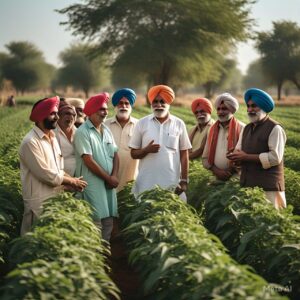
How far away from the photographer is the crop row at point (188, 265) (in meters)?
2.82

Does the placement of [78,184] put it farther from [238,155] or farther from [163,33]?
[163,33]

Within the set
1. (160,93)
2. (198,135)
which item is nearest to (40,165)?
(160,93)

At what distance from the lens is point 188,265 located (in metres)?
3.18

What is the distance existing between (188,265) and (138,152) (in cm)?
252

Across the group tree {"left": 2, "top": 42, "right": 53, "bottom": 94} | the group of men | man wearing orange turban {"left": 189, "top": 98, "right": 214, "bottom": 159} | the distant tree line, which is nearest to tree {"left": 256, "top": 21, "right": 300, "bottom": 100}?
the distant tree line

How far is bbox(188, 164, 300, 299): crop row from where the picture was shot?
3781 mm

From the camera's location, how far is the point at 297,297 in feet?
12.8

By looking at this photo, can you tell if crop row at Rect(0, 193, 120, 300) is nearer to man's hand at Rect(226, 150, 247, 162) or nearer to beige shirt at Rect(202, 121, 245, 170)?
man's hand at Rect(226, 150, 247, 162)

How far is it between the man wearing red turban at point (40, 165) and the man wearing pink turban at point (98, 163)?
0.25 meters

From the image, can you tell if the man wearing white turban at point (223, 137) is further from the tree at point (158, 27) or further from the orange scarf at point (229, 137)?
the tree at point (158, 27)

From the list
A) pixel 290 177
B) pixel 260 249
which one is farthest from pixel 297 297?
pixel 290 177

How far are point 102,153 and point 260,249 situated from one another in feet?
6.63

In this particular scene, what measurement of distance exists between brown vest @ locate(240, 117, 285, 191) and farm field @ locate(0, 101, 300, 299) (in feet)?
0.76

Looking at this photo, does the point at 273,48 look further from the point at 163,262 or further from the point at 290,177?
the point at 163,262
